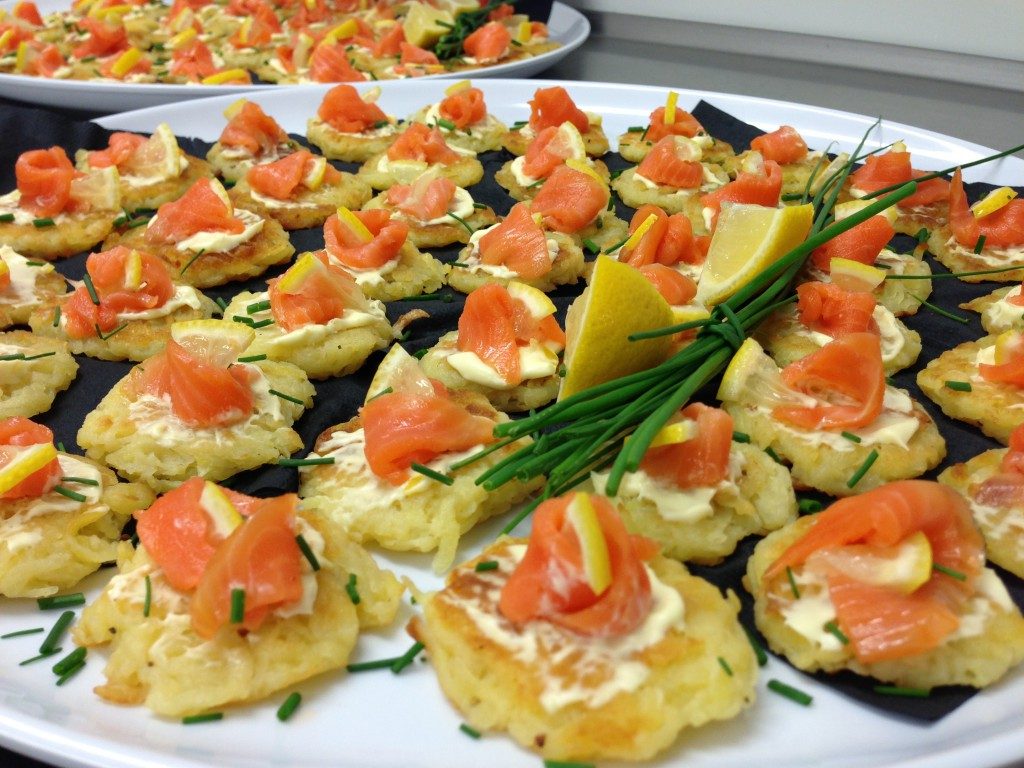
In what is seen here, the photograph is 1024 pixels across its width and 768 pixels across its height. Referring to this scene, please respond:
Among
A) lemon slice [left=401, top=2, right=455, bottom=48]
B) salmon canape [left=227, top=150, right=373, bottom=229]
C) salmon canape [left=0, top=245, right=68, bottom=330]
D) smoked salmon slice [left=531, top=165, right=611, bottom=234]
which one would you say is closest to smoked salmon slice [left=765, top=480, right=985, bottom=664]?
smoked salmon slice [left=531, top=165, right=611, bottom=234]

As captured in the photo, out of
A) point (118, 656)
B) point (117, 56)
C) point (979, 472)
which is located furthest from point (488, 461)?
point (117, 56)

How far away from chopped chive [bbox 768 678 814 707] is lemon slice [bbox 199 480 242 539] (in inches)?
54.7

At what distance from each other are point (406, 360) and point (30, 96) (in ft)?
14.1

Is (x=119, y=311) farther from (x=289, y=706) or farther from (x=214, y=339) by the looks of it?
(x=289, y=706)

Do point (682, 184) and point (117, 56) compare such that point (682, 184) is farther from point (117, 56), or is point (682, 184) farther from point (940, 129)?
point (117, 56)

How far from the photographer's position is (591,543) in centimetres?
194

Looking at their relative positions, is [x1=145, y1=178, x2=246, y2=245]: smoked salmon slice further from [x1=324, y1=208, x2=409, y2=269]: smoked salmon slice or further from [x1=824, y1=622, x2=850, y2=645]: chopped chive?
[x1=824, y1=622, x2=850, y2=645]: chopped chive

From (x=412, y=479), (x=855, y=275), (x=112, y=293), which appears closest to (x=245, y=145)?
Answer: (x=112, y=293)

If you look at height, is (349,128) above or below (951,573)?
below

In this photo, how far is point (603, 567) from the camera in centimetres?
192

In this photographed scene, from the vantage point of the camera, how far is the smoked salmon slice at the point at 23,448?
243 cm

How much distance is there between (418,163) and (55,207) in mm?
1814

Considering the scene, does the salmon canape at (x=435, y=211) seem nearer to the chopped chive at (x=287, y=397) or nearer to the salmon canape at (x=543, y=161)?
the salmon canape at (x=543, y=161)

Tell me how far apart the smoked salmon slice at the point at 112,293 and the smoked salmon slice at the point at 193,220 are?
0.44 metres
